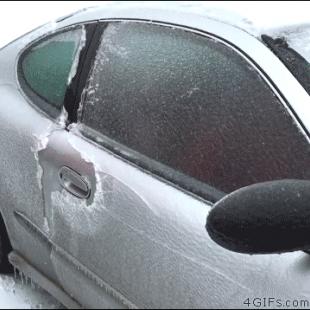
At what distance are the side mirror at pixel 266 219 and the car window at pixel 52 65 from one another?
3.39 ft

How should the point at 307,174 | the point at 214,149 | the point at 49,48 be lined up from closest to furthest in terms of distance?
the point at 307,174 < the point at 214,149 < the point at 49,48

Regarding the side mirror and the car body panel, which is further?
the car body panel

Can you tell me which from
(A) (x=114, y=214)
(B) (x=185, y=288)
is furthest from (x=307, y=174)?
(A) (x=114, y=214)

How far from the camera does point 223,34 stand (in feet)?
6.12

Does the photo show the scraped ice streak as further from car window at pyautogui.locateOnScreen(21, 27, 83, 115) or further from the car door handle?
the car door handle

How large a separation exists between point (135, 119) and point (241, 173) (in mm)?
460

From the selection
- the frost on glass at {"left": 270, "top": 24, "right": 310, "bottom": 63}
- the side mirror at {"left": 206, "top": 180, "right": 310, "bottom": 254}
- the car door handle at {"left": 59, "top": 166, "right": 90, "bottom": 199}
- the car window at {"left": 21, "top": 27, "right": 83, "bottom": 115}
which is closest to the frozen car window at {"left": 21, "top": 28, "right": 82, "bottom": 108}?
the car window at {"left": 21, "top": 27, "right": 83, "bottom": 115}

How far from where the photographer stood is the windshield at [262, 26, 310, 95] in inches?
69.4

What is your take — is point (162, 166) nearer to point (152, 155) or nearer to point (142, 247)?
point (152, 155)

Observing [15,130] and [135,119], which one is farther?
[15,130]

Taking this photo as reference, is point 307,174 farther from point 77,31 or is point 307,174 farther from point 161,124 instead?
point 77,31

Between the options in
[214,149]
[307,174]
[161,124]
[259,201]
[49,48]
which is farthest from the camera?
[49,48]

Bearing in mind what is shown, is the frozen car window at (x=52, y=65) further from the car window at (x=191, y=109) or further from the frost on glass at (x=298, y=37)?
the frost on glass at (x=298, y=37)

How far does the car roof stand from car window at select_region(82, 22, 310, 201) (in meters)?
0.05
